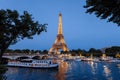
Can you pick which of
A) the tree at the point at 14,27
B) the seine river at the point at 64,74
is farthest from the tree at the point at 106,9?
the seine river at the point at 64,74

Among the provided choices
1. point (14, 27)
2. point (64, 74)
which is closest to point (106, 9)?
point (14, 27)

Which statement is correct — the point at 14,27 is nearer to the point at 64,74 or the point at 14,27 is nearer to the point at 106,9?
the point at 106,9

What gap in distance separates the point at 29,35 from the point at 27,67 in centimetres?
5713

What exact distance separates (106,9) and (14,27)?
8.44m

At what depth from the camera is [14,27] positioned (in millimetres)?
14648

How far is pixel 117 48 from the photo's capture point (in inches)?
5423

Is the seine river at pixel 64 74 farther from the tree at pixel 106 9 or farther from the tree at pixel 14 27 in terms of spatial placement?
the tree at pixel 106 9

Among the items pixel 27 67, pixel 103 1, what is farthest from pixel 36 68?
pixel 103 1

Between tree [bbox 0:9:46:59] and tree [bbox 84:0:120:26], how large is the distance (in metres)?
7.39

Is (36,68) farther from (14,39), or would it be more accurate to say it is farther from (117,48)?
(117,48)

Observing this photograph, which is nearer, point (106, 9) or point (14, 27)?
point (106, 9)

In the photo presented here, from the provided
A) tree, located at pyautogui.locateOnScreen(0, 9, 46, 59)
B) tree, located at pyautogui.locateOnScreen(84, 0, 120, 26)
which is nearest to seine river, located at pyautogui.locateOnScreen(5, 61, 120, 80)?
tree, located at pyautogui.locateOnScreen(0, 9, 46, 59)

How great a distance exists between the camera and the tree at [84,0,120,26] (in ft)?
21.8

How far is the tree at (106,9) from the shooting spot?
6.63 meters
